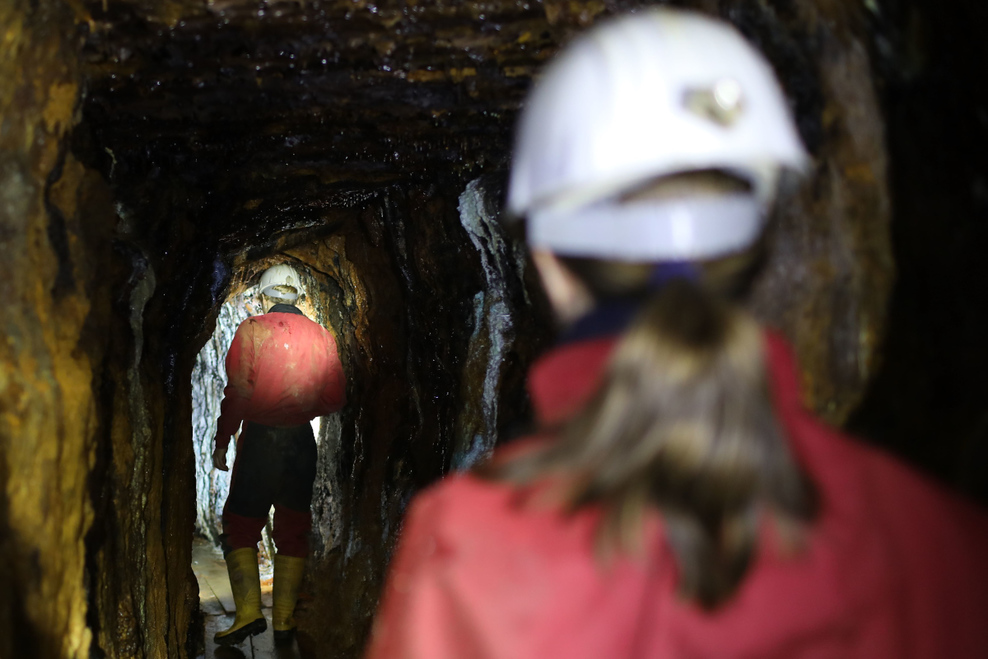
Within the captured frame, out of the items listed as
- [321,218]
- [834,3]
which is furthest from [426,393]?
[834,3]

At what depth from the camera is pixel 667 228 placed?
3.69 feet

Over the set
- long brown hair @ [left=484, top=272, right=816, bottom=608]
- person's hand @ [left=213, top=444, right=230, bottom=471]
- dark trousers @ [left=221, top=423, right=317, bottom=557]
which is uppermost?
long brown hair @ [left=484, top=272, right=816, bottom=608]

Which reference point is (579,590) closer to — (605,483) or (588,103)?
(605,483)

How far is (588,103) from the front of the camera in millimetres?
1315

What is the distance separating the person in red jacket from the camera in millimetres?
941

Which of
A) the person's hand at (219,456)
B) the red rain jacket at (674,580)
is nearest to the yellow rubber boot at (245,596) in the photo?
the person's hand at (219,456)

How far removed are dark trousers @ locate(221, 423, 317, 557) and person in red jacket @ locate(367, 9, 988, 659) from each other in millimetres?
5078

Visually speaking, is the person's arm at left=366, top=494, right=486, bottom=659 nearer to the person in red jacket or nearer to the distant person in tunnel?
the person in red jacket

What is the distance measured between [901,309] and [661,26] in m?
0.80

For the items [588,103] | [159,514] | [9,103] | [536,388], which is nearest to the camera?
[536,388]

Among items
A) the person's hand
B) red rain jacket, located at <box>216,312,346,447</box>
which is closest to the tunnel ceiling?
red rain jacket, located at <box>216,312,346,447</box>

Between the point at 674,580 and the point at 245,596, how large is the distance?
5.29m

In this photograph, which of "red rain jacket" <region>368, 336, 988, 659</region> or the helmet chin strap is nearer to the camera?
"red rain jacket" <region>368, 336, 988, 659</region>

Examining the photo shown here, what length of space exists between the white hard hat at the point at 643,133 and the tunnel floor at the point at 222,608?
15.4ft
